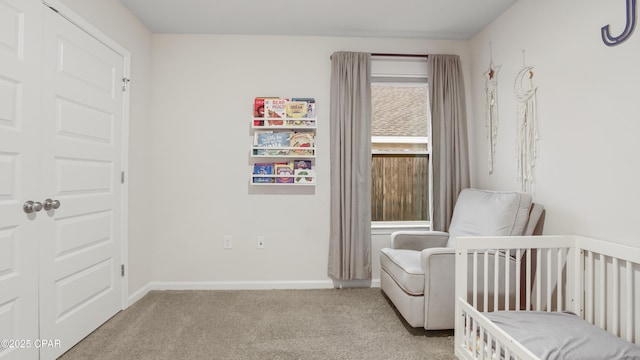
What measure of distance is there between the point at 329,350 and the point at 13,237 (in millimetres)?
1850

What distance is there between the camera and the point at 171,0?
2.37 meters

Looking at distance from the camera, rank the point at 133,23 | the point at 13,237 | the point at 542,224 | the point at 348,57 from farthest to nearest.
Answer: the point at 348,57 → the point at 133,23 → the point at 542,224 → the point at 13,237

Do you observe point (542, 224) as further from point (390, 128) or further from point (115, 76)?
point (115, 76)

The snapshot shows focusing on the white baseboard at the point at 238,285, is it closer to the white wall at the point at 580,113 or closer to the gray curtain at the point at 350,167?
the gray curtain at the point at 350,167

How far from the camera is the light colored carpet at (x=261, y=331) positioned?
1.85m

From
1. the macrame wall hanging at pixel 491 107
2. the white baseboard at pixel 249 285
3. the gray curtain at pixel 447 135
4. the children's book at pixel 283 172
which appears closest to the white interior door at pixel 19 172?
the white baseboard at pixel 249 285

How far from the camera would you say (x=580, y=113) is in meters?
1.84

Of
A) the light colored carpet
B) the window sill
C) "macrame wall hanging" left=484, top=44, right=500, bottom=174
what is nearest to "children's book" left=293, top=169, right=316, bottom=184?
the window sill

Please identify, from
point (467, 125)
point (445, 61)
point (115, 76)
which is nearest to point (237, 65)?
point (115, 76)

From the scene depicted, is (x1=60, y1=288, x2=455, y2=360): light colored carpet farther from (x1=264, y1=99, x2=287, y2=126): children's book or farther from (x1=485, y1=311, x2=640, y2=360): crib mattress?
(x1=264, y1=99, x2=287, y2=126): children's book

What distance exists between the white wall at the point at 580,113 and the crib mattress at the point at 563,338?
1.77 ft

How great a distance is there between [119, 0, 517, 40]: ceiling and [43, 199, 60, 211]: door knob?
5.57ft

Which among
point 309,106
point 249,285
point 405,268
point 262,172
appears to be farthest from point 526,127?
point 249,285

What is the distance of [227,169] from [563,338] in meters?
2.72
